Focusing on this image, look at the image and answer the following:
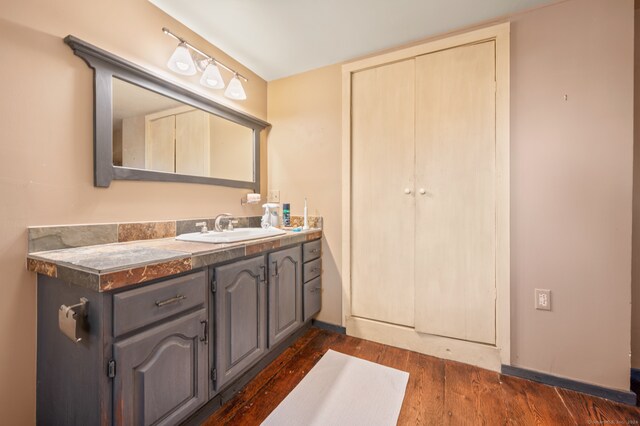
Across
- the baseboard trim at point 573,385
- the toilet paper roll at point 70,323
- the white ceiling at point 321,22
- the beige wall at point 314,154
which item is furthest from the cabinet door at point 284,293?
the white ceiling at point 321,22

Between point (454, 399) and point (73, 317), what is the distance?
5.86 ft

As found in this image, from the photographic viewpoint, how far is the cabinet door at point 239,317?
1296mm

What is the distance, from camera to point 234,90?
2.02 meters

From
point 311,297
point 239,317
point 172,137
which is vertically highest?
point 172,137

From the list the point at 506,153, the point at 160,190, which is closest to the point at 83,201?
the point at 160,190

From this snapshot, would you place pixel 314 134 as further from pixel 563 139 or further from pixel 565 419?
pixel 565 419

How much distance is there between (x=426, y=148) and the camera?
6.23 ft

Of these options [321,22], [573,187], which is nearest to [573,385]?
[573,187]

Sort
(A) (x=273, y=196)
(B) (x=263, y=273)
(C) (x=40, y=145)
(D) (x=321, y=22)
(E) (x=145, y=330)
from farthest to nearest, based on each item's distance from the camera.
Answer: (A) (x=273, y=196)
(D) (x=321, y=22)
(B) (x=263, y=273)
(C) (x=40, y=145)
(E) (x=145, y=330)

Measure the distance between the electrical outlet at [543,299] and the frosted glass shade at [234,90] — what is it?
2.42 metres

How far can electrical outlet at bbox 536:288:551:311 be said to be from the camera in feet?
5.23

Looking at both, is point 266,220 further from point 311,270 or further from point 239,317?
point 239,317

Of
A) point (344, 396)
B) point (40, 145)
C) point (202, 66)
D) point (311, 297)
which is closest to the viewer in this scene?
point (40, 145)

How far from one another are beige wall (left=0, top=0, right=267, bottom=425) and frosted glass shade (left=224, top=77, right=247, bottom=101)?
2.04 feet
